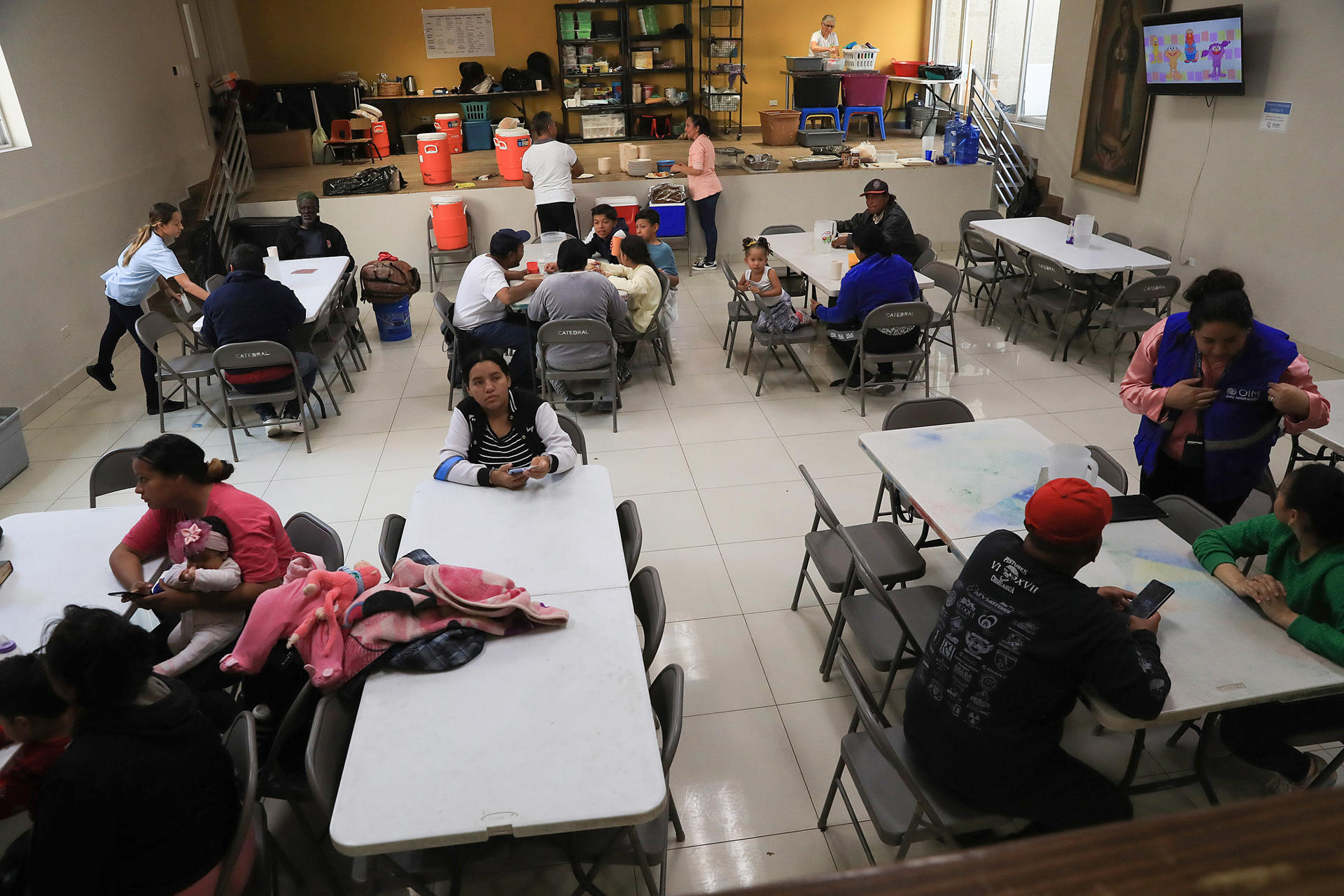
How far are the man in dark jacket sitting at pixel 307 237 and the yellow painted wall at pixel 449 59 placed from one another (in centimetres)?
624

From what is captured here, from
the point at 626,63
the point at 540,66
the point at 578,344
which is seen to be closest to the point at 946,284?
the point at 578,344

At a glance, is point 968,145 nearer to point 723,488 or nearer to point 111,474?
point 723,488

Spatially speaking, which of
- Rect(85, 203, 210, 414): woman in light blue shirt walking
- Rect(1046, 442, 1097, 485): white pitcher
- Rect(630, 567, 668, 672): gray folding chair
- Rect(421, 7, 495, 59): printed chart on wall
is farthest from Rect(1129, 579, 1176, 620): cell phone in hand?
Rect(421, 7, 495, 59): printed chart on wall

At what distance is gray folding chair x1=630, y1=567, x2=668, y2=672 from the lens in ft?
8.37

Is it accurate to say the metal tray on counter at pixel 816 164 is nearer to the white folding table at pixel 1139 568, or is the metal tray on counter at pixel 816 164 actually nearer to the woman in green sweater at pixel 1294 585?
the white folding table at pixel 1139 568

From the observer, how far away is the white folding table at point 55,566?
2547 mm

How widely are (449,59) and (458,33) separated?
0.39 meters

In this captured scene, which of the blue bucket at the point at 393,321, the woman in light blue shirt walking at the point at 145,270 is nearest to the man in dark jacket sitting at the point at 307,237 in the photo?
the blue bucket at the point at 393,321

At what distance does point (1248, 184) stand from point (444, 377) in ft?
21.1

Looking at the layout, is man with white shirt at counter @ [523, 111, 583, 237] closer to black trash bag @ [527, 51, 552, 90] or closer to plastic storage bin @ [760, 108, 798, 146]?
plastic storage bin @ [760, 108, 798, 146]

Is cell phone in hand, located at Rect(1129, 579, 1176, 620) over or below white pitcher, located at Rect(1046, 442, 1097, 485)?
below

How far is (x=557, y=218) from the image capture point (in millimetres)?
8242

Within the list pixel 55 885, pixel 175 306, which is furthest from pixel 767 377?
pixel 55 885

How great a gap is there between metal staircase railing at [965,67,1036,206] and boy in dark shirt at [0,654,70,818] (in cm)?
984
